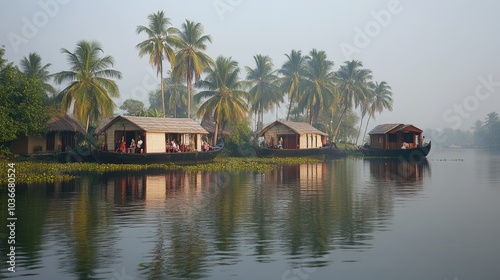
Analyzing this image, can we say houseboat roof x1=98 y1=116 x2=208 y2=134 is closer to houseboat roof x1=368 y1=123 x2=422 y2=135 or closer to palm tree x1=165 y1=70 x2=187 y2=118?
houseboat roof x1=368 y1=123 x2=422 y2=135

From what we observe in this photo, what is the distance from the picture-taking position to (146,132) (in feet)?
103

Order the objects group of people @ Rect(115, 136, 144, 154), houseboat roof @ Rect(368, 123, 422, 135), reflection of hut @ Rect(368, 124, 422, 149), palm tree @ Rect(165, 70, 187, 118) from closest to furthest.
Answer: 1. group of people @ Rect(115, 136, 144, 154)
2. houseboat roof @ Rect(368, 123, 422, 135)
3. reflection of hut @ Rect(368, 124, 422, 149)
4. palm tree @ Rect(165, 70, 187, 118)

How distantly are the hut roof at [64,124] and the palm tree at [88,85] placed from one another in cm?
159

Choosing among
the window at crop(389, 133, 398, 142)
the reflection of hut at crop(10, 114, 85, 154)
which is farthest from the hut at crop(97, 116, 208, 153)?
the window at crop(389, 133, 398, 142)

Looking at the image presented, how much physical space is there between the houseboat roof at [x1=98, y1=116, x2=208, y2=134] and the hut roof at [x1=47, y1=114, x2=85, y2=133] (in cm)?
561

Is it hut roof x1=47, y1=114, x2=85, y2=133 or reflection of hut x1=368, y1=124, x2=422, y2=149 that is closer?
hut roof x1=47, y1=114, x2=85, y2=133

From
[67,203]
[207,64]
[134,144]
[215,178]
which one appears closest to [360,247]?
[67,203]

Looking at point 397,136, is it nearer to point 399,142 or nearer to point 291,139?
point 399,142

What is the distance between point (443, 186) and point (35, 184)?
652 inches

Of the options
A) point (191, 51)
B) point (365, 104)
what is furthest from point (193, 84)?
point (365, 104)

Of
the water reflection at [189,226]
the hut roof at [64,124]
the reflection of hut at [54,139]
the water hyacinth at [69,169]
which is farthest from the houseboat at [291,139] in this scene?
the water reflection at [189,226]

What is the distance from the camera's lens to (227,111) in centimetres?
4197

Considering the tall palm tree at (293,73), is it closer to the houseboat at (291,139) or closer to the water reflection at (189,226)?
the houseboat at (291,139)

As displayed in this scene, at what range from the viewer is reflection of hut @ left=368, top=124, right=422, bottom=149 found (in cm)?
4697
